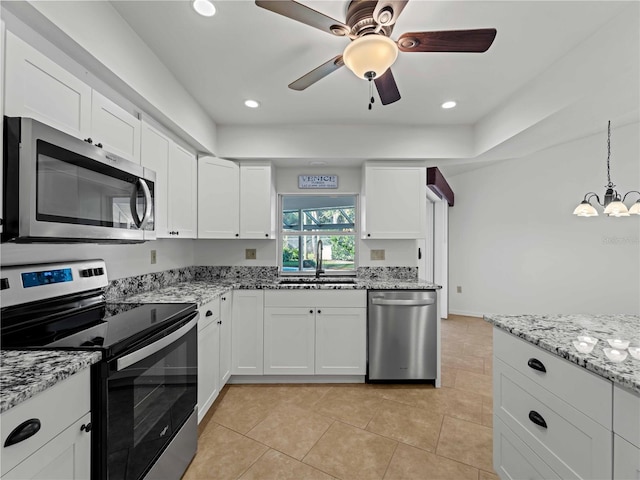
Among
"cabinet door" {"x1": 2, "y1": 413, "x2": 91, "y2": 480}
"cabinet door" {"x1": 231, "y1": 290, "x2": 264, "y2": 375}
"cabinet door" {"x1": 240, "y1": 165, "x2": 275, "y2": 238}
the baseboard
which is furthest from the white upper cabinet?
the baseboard

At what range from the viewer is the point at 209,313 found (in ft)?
6.89

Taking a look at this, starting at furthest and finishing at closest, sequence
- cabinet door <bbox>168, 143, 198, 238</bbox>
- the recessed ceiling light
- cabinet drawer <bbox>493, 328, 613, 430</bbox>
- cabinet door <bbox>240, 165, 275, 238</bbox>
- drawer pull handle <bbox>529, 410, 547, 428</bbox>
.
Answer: cabinet door <bbox>240, 165, 275, 238</bbox> < cabinet door <bbox>168, 143, 198, 238</bbox> < the recessed ceiling light < drawer pull handle <bbox>529, 410, 547, 428</bbox> < cabinet drawer <bbox>493, 328, 613, 430</bbox>

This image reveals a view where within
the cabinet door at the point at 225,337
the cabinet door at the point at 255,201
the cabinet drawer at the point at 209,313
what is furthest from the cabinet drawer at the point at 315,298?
the cabinet door at the point at 255,201

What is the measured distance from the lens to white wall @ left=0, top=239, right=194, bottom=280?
1346 millimetres

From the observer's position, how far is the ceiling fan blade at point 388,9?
45.4 inches

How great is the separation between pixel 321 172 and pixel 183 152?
150 cm

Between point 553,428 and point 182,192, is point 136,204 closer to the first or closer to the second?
point 182,192

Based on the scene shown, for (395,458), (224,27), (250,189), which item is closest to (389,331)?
(395,458)

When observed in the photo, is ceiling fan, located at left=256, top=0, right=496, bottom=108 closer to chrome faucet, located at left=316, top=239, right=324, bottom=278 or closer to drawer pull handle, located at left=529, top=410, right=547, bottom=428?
drawer pull handle, located at left=529, top=410, right=547, bottom=428

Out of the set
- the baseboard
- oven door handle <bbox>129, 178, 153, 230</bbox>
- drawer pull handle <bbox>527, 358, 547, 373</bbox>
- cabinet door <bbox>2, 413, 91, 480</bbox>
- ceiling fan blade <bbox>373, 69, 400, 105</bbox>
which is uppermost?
ceiling fan blade <bbox>373, 69, 400, 105</bbox>

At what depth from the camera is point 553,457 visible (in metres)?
1.13

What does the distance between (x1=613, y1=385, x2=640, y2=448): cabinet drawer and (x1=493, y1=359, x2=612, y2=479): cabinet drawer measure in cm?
6

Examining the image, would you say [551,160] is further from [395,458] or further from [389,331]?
[395,458]

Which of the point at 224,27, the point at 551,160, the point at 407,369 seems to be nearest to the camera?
the point at 224,27
